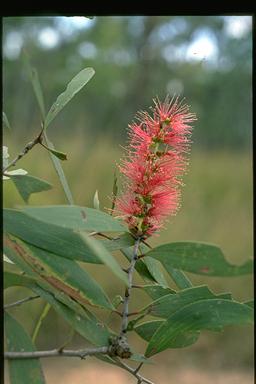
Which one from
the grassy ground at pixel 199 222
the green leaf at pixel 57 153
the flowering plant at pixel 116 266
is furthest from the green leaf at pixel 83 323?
the grassy ground at pixel 199 222

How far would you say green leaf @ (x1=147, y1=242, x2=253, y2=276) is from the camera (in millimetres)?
472

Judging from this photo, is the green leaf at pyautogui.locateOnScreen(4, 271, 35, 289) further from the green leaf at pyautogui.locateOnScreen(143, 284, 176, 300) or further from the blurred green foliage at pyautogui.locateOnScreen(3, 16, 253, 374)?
the blurred green foliage at pyautogui.locateOnScreen(3, 16, 253, 374)

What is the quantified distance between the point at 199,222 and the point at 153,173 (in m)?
3.07

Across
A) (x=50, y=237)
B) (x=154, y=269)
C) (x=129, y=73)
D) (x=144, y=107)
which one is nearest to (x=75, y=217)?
(x=50, y=237)

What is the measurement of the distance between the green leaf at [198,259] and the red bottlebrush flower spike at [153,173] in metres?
0.04

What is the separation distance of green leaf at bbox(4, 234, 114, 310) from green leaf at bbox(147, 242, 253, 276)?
0.06 meters

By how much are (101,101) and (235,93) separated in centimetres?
132

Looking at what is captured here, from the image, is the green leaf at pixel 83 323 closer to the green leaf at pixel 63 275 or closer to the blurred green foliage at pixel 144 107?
the green leaf at pixel 63 275

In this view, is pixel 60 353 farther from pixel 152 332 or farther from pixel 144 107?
pixel 144 107

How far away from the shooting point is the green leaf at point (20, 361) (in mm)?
515

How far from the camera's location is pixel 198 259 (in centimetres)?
49

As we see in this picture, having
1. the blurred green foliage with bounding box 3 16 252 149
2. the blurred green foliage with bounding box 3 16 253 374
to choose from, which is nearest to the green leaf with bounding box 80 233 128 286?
the blurred green foliage with bounding box 3 16 253 374

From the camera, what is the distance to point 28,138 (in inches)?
153

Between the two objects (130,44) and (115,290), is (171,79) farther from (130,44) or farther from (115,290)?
(115,290)
